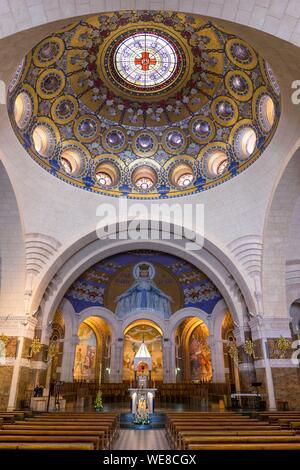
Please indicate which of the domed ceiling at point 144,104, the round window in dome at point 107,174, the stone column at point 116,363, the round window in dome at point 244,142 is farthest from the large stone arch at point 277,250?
the stone column at point 116,363

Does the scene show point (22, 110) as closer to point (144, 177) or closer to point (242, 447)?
point (144, 177)

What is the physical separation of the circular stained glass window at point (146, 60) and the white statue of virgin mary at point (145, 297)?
41.2 ft

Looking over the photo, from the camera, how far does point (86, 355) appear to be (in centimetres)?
2800

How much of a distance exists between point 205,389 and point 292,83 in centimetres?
1811

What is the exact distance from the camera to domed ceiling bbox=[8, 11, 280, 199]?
49.5ft

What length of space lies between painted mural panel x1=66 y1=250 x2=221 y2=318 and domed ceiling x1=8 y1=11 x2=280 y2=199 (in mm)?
6539

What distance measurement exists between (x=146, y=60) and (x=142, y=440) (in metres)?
17.0

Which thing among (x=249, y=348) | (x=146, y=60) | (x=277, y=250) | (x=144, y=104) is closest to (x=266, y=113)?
(x=277, y=250)

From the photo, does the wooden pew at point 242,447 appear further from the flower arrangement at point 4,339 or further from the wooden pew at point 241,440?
the flower arrangement at point 4,339


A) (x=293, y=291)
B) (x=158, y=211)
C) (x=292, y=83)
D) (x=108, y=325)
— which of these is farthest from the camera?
(x=108, y=325)

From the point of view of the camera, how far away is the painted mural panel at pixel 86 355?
89.1ft
